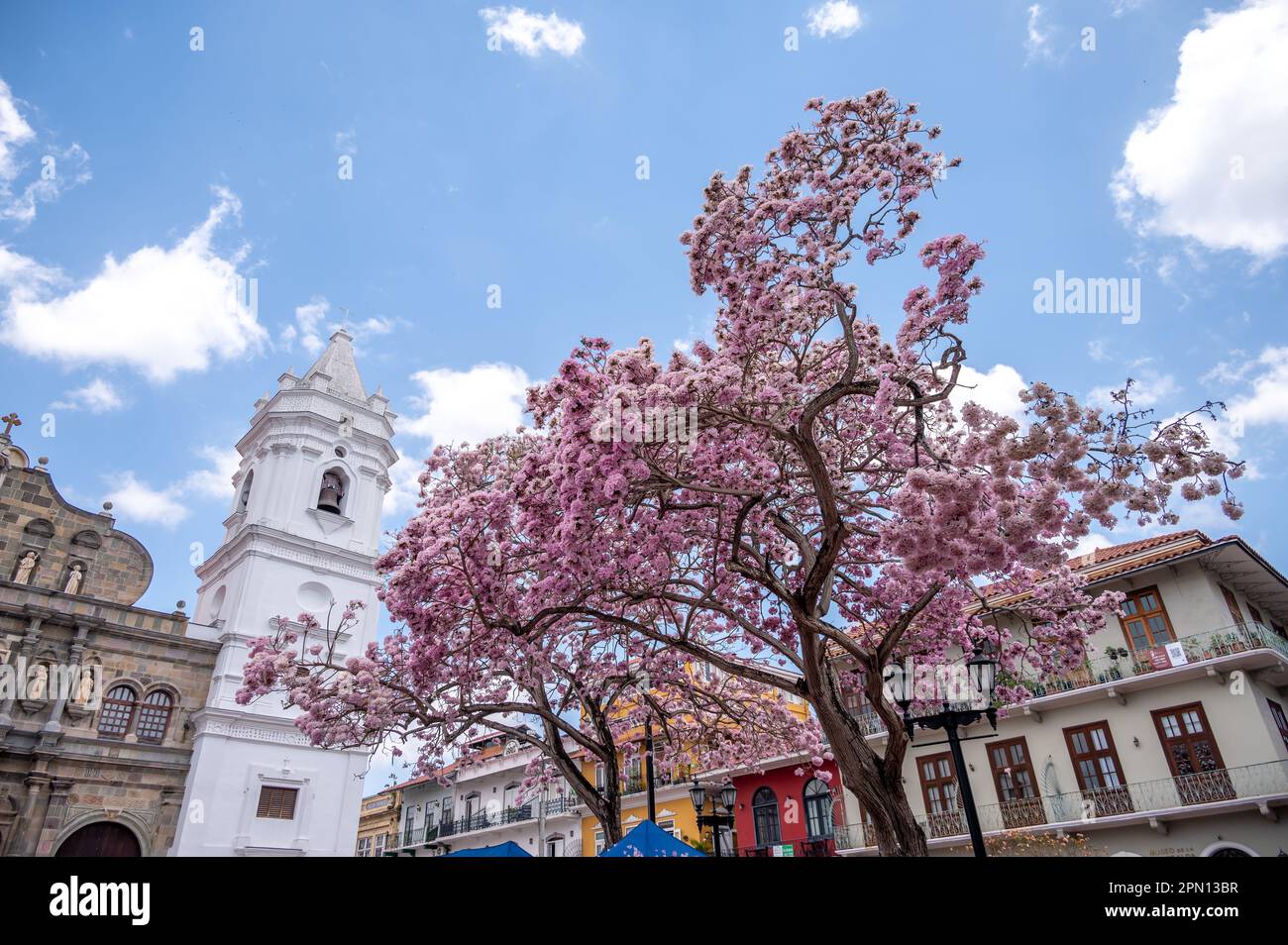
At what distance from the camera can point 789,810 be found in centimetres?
2486

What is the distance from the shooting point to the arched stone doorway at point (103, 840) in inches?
907

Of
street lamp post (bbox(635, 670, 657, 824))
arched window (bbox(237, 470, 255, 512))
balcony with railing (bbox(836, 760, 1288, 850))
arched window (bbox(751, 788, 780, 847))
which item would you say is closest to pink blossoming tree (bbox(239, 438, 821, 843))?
street lamp post (bbox(635, 670, 657, 824))

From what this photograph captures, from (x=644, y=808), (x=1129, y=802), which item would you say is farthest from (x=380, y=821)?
(x=1129, y=802)

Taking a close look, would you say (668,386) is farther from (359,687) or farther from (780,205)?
(359,687)

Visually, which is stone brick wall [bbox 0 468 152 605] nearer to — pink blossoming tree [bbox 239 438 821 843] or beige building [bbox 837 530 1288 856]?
pink blossoming tree [bbox 239 438 821 843]

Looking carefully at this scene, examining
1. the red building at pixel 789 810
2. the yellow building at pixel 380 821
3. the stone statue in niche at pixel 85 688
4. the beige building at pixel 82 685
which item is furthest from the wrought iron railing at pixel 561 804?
the stone statue in niche at pixel 85 688

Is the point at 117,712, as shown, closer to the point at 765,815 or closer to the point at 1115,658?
the point at 765,815

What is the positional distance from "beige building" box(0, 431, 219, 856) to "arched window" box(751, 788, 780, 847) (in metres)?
19.4

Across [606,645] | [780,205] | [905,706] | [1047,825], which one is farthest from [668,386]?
[1047,825]

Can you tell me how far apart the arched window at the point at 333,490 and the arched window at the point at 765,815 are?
65.4ft

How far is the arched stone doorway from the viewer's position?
23.0 metres

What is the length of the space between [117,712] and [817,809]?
23733 millimetres

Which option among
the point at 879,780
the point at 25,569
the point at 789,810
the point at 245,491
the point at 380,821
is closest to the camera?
the point at 879,780

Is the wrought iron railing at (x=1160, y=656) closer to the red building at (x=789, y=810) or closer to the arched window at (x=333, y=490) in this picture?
the red building at (x=789, y=810)
